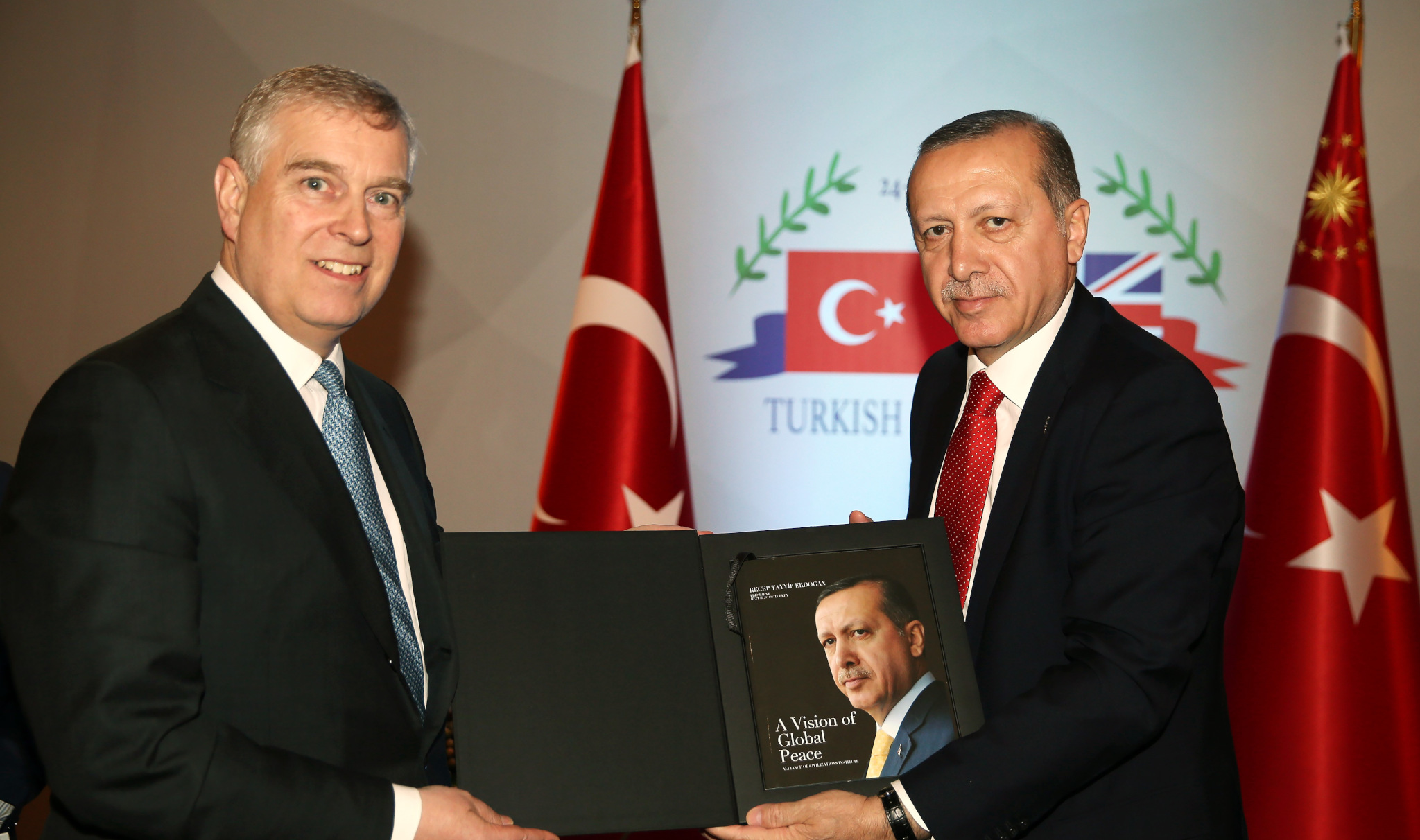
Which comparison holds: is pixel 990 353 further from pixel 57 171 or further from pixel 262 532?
pixel 57 171

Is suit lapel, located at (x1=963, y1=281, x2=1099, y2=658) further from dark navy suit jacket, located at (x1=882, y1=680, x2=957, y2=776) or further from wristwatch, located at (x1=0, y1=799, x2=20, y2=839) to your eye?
wristwatch, located at (x1=0, y1=799, x2=20, y2=839)

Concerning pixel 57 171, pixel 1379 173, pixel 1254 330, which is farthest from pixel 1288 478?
pixel 57 171

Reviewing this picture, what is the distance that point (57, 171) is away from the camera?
428 cm

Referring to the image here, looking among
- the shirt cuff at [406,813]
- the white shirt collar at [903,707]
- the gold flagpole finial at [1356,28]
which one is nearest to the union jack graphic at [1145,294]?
the gold flagpole finial at [1356,28]

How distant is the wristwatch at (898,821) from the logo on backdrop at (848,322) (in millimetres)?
2465

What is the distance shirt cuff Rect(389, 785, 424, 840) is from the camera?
5.18 feet

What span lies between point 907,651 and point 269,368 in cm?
125

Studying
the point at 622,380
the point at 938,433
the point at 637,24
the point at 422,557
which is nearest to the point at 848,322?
the point at 622,380

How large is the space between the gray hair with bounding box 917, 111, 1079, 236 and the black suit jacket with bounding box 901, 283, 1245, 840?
0.33 meters

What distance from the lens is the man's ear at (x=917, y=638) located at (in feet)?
6.17

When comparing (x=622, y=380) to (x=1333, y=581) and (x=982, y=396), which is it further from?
(x=1333, y=581)

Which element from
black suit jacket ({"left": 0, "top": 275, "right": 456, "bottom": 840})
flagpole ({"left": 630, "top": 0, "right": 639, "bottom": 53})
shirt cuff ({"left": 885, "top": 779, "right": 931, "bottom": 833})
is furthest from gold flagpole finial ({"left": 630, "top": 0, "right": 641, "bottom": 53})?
shirt cuff ({"left": 885, "top": 779, "right": 931, "bottom": 833})

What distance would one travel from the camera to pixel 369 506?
6.03ft

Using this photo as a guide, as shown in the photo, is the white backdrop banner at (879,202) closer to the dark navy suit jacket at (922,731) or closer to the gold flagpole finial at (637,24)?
the gold flagpole finial at (637,24)
